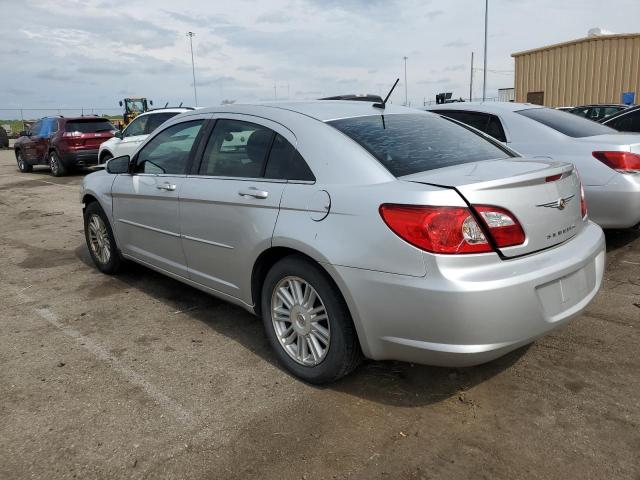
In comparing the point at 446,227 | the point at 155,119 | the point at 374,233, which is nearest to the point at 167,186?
the point at 374,233

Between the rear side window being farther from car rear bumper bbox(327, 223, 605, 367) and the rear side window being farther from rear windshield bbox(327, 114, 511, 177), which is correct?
car rear bumper bbox(327, 223, 605, 367)

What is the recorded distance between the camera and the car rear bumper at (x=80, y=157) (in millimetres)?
15188

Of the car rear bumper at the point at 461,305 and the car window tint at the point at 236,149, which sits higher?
the car window tint at the point at 236,149

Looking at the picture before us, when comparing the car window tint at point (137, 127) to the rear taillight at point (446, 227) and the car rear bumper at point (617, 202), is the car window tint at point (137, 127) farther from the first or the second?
the rear taillight at point (446, 227)

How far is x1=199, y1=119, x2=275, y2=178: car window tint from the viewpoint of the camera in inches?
131

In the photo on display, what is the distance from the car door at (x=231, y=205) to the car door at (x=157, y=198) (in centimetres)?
19

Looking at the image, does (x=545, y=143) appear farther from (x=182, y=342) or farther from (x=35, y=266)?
(x=35, y=266)

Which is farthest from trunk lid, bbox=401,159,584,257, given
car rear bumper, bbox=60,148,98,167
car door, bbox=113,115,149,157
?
car rear bumper, bbox=60,148,98,167

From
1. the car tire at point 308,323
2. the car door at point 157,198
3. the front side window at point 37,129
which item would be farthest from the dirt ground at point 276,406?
the front side window at point 37,129

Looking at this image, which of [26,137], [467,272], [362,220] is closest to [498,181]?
[467,272]

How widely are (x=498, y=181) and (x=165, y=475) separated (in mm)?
2030

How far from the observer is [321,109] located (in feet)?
11.2

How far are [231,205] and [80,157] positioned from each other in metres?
13.6

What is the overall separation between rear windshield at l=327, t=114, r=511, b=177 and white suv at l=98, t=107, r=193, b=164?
9709 millimetres
